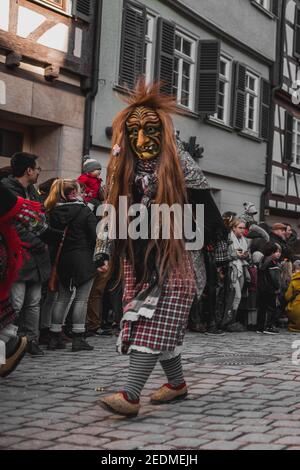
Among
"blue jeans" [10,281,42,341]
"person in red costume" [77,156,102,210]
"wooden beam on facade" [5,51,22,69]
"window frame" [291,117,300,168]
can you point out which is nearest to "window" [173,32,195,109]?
"wooden beam on facade" [5,51,22,69]

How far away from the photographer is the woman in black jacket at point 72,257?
7.92m

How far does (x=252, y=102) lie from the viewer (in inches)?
814

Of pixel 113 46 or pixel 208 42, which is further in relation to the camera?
pixel 208 42

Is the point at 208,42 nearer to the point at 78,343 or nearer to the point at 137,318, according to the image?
the point at 78,343

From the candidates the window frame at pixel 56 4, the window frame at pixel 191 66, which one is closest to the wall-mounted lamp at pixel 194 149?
the window frame at pixel 191 66

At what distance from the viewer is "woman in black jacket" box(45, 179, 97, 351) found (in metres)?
7.92

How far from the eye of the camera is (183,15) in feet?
55.7

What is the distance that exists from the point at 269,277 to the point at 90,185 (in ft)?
10.8

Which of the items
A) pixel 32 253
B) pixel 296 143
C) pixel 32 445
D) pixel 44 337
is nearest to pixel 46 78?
pixel 44 337

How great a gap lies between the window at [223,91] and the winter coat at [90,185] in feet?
33.1

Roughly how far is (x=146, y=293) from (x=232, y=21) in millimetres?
15107

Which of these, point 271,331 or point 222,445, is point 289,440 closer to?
point 222,445

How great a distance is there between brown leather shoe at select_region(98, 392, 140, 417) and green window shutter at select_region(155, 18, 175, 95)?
11829mm
